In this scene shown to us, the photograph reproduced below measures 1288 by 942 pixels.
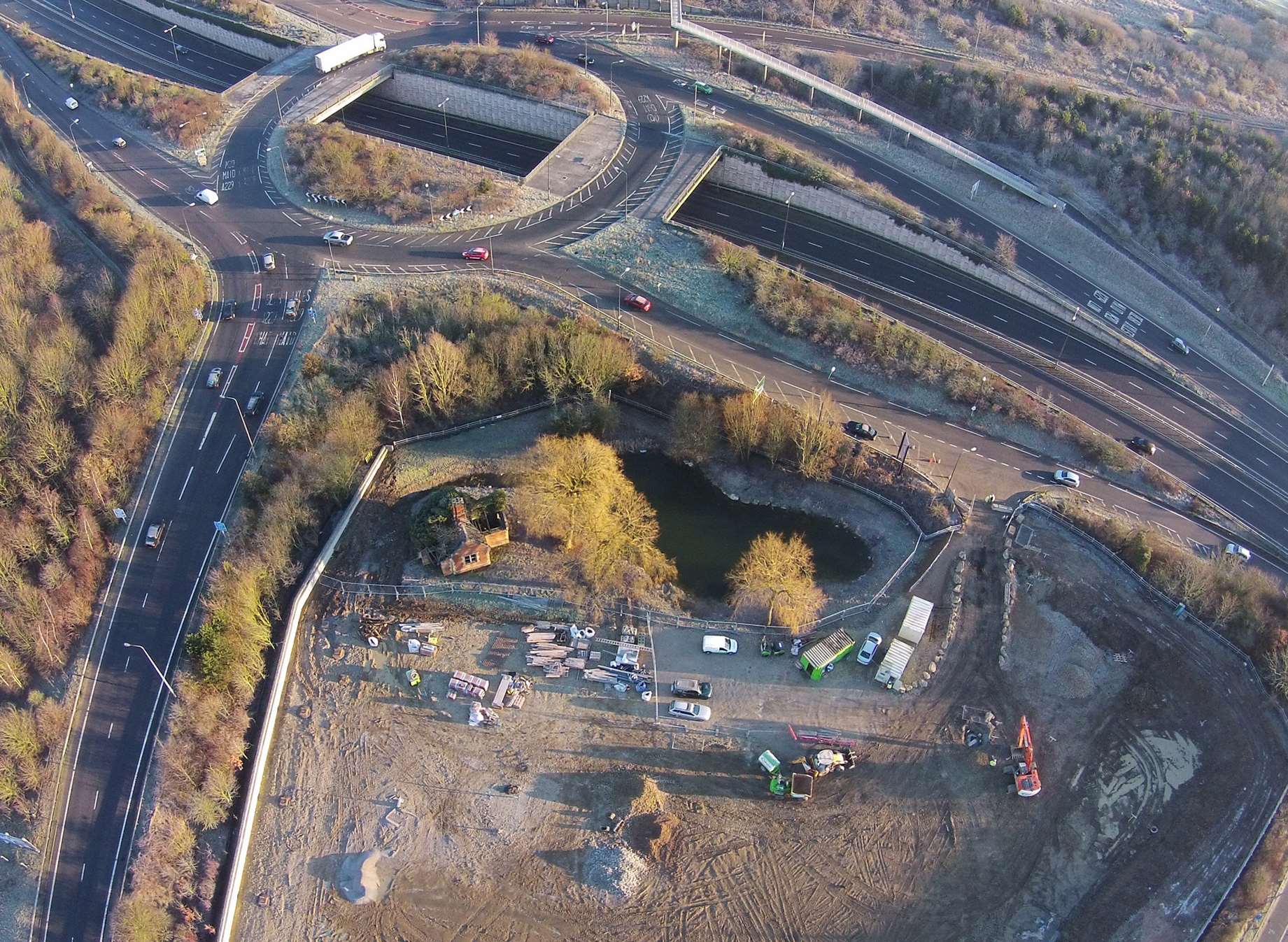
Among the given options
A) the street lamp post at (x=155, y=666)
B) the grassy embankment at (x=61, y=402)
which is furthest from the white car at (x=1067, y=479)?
the grassy embankment at (x=61, y=402)

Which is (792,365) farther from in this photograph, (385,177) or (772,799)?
(385,177)

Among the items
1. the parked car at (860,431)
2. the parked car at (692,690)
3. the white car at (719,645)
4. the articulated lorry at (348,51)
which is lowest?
the parked car at (692,690)

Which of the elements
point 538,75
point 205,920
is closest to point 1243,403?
point 538,75

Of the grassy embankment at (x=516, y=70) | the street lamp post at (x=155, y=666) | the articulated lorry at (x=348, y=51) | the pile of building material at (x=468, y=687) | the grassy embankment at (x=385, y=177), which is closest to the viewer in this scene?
the street lamp post at (x=155, y=666)

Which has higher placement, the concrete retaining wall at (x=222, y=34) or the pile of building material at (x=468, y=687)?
the concrete retaining wall at (x=222, y=34)

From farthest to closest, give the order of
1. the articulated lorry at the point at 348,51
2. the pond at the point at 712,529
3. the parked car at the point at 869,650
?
the articulated lorry at the point at 348,51, the pond at the point at 712,529, the parked car at the point at 869,650

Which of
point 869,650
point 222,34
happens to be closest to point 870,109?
point 869,650

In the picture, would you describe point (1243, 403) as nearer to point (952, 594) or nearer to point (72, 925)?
point (952, 594)

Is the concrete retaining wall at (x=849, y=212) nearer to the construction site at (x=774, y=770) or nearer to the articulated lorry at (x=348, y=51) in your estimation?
the construction site at (x=774, y=770)
